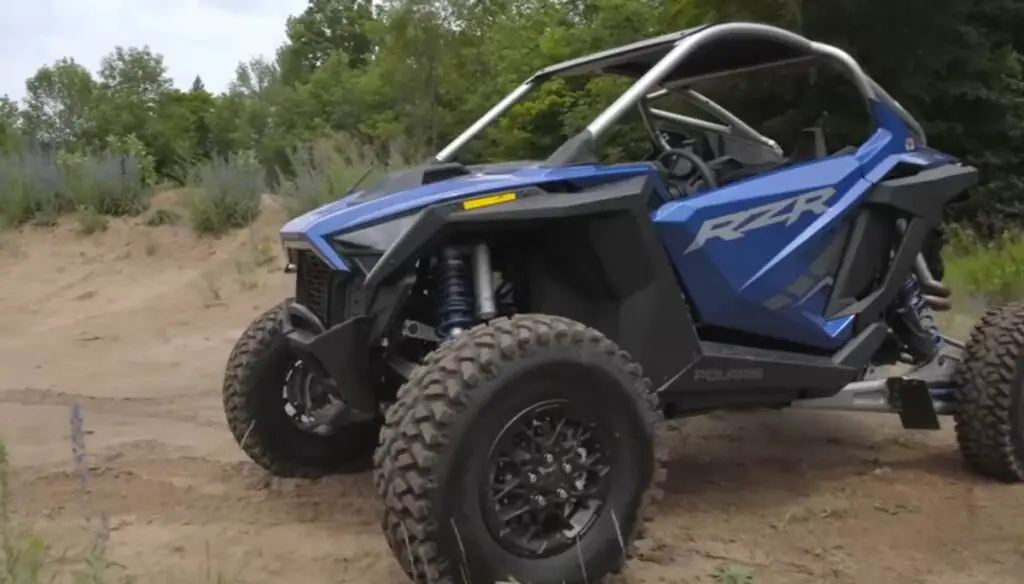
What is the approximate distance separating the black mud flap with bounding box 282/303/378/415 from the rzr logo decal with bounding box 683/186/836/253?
106 cm

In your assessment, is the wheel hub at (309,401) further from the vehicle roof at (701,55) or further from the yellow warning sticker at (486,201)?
the vehicle roof at (701,55)

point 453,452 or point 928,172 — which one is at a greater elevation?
point 928,172

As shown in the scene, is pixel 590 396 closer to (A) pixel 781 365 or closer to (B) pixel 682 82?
(A) pixel 781 365

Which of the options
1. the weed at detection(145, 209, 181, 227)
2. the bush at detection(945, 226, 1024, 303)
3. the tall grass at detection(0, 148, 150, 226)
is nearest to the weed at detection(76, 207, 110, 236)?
the tall grass at detection(0, 148, 150, 226)

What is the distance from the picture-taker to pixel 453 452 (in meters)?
2.55

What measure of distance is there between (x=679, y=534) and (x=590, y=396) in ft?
2.79

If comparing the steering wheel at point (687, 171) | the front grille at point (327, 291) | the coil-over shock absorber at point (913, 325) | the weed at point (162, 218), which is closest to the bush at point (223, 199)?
the weed at point (162, 218)

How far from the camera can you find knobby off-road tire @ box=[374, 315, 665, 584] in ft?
8.30

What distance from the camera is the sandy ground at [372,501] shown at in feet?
10.2

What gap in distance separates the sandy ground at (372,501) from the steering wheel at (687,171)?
98 cm

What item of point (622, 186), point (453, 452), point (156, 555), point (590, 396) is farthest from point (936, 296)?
point (156, 555)

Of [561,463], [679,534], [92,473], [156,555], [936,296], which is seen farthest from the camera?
[936,296]

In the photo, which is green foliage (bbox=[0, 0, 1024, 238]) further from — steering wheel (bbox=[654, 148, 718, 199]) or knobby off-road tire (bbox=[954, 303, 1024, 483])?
knobby off-road tire (bbox=[954, 303, 1024, 483])

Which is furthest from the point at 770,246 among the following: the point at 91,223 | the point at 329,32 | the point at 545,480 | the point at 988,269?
the point at 329,32
